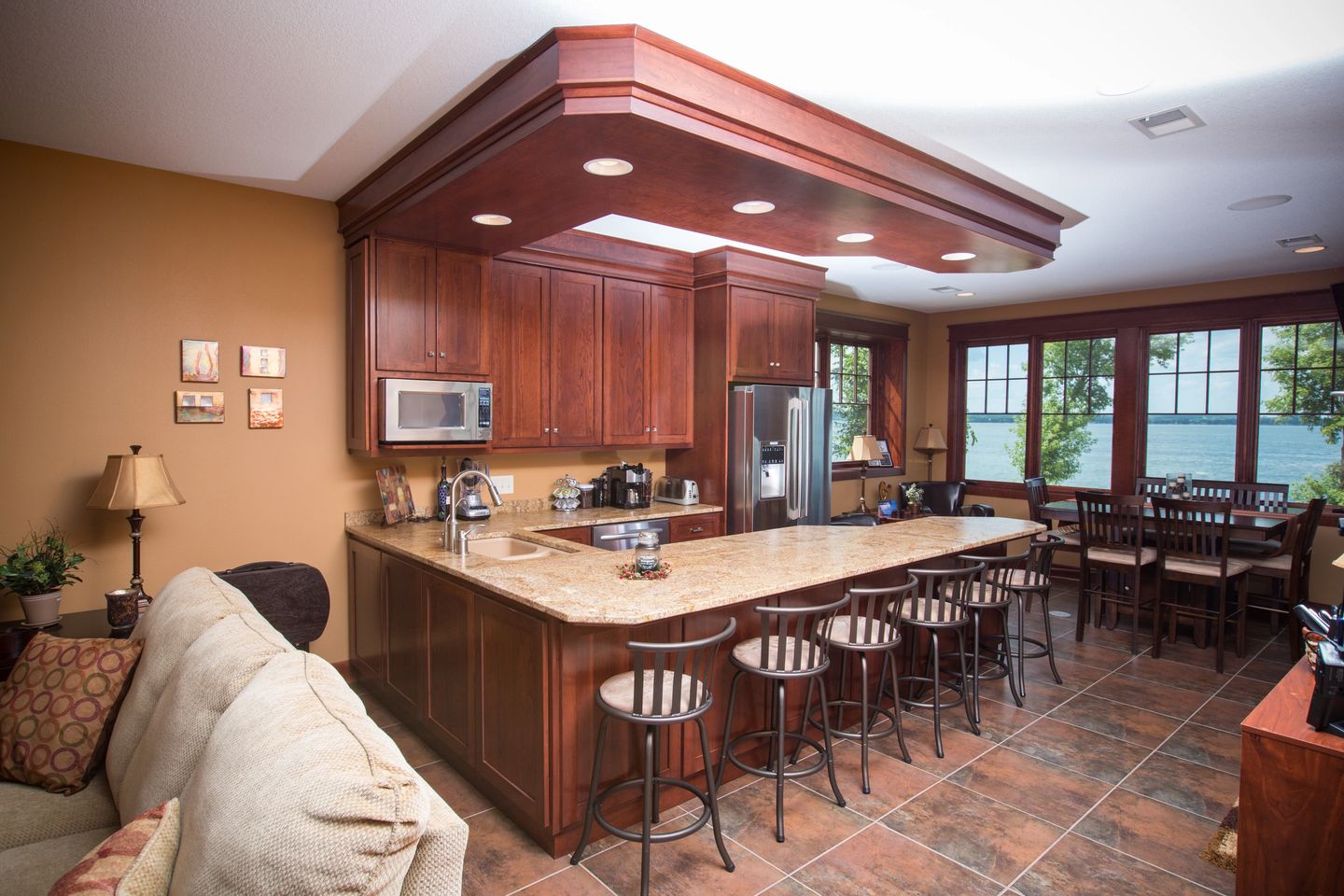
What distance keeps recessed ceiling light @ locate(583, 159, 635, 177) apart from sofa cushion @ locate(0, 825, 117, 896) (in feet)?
7.81

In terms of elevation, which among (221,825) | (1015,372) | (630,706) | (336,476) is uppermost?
(1015,372)

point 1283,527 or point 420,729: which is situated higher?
point 1283,527

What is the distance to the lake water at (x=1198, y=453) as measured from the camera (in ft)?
18.0

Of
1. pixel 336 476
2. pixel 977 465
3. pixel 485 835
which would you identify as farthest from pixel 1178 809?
pixel 977 465

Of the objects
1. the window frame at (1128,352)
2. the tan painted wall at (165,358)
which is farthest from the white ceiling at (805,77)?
the window frame at (1128,352)

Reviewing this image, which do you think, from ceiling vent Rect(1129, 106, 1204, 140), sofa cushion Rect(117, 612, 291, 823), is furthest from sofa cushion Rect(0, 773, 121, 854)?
ceiling vent Rect(1129, 106, 1204, 140)

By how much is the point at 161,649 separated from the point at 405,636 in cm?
143

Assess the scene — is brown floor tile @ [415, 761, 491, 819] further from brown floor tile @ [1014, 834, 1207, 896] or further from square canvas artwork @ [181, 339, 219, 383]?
square canvas artwork @ [181, 339, 219, 383]

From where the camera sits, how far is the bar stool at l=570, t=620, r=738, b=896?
82.5 inches

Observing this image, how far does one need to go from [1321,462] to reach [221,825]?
7.04 m

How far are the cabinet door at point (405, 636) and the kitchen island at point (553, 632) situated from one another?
1 cm

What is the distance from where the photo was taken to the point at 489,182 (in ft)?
9.23

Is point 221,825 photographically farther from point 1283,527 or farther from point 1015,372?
point 1015,372

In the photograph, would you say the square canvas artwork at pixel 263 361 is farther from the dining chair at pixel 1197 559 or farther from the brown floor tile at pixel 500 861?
the dining chair at pixel 1197 559
